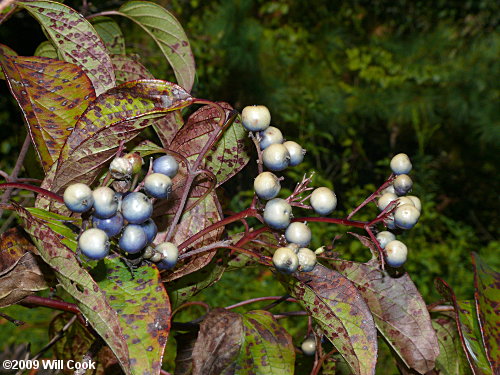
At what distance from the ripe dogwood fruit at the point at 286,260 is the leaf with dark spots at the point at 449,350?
0.90 feet

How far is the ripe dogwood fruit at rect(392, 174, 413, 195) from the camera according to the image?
0.52 meters

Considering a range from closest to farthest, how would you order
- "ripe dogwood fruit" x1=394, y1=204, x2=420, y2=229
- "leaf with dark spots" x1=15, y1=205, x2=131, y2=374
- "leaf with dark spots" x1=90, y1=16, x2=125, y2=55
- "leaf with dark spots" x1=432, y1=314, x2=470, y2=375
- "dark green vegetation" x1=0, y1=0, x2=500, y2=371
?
"leaf with dark spots" x1=15, y1=205, x2=131, y2=374
"ripe dogwood fruit" x1=394, y1=204, x2=420, y2=229
"leaf with dark spots" x1=432, y1=314, x2=470, y2=375
"leaf with dark spots" x1=90, y1=16, x2=125, y2=55
"dark green vegetation" x1=0, y1=0, x2=500, y2=371

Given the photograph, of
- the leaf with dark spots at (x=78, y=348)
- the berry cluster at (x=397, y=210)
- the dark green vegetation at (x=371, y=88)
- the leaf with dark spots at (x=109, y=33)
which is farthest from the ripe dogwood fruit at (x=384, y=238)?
the dark green vegetation at (x=371, y=88)

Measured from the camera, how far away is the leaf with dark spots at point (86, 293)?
366 mm

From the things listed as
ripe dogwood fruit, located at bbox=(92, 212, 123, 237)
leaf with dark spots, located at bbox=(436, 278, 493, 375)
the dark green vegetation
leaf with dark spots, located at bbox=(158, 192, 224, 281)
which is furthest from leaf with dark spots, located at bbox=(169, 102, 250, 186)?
the dark green vegetation

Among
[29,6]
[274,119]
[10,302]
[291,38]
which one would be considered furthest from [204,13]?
[10,302]

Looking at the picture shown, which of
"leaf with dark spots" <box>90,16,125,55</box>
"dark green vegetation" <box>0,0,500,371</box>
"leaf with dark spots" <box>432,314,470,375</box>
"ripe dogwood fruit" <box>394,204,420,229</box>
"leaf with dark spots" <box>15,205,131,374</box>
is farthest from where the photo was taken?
"dark green vegetation" <box>0,0,500,371</box>

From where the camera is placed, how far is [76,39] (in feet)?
1.81

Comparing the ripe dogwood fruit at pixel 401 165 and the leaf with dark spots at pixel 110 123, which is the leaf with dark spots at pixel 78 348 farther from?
the ripe dogwood fruit at pixel 401 165

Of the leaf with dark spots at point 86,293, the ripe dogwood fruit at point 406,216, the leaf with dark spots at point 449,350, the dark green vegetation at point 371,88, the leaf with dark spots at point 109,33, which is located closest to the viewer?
the leaf with dark spots at point 86,293

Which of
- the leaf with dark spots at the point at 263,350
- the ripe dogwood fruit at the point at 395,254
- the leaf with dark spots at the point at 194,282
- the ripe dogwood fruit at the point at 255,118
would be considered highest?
the ripe dogwood fruit at the point at 255,118

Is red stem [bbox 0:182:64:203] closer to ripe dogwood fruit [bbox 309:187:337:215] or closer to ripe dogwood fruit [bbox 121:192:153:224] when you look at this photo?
ripe dogwood fruit [bbox 121:192:153:224]

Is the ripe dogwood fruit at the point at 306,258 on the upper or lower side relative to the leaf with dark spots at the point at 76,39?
lower

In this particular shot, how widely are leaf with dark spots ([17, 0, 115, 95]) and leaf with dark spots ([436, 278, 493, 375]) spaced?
42cm
